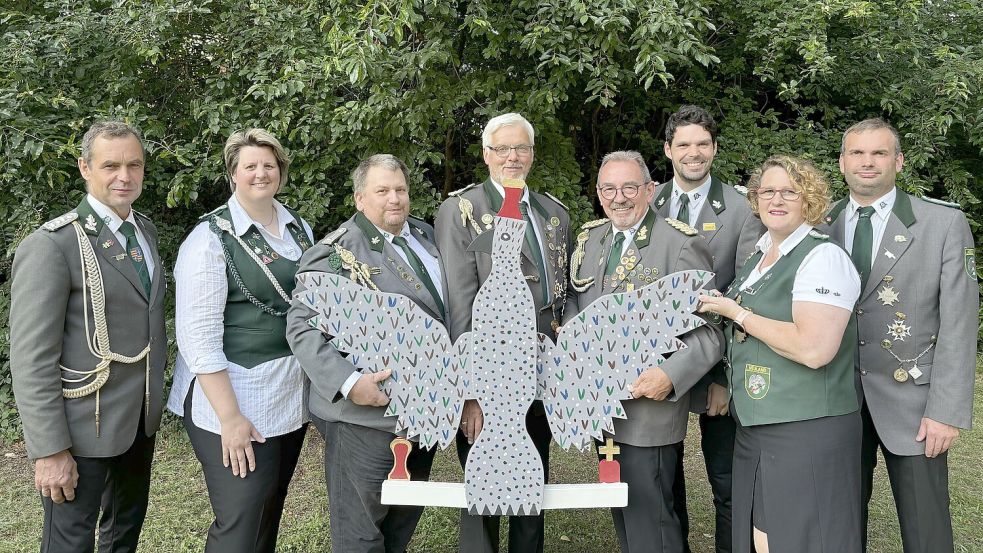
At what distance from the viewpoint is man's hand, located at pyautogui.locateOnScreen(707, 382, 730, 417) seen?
9.48 feet

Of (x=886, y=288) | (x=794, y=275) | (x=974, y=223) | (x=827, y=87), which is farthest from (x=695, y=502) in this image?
(x=974, y=223)

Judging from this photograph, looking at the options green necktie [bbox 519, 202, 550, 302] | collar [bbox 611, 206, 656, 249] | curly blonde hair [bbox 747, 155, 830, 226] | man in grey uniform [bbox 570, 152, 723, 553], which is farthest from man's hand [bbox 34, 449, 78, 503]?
curly blonde hair [bbox 747, 155, 830, 226]

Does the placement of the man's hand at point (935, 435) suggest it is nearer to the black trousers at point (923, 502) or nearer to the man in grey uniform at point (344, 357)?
the black trousers at point (923, 502)

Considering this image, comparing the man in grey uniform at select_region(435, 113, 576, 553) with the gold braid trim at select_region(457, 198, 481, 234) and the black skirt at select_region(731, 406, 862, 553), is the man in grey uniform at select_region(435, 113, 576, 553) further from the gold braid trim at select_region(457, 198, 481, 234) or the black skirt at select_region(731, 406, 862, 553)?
the black skirt at select_region(731, 406, 862, 553)

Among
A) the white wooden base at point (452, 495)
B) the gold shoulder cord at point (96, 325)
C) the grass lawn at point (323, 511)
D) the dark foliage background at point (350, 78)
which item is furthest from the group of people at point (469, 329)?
the dark foliage background at point (350, 78)

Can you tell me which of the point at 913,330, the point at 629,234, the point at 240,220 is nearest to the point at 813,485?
the point at 913,330

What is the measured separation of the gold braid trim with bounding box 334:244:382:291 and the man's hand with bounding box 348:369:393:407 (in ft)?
1.11

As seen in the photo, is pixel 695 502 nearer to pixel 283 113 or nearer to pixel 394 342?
pixel 394 342

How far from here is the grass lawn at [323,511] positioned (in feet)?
13.0

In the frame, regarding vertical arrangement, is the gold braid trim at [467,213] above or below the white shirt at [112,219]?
above

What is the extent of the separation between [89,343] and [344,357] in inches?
35.6

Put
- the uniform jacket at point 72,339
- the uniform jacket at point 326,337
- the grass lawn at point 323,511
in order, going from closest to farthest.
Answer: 1. the uniform jacket at point 72,339
2. the uniform jacket at point 326,337
3. the grass lawn at point 323,511

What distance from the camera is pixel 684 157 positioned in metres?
3.20

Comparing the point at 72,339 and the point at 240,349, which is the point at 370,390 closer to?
the point at 240,349
